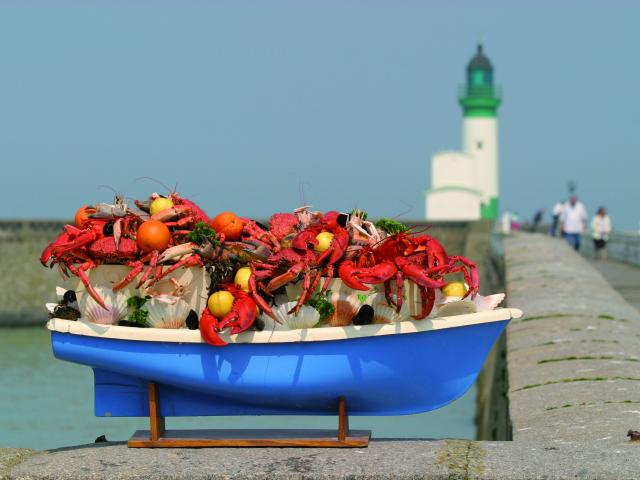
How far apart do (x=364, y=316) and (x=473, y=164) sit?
5721cm

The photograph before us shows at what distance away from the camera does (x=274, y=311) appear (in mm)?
5336

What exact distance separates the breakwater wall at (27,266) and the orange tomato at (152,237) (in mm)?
32725

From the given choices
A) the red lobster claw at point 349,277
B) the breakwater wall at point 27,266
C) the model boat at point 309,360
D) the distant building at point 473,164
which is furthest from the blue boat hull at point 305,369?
the distant building at point 473,164

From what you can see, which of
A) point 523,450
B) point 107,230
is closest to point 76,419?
point 107,230

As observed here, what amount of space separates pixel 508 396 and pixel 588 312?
9.59ft

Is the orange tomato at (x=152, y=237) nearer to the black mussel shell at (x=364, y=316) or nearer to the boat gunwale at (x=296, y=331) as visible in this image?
the boat gunwale at (x=296, y=331)

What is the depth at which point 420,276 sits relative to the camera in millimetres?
5207

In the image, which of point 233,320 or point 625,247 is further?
point 625,247

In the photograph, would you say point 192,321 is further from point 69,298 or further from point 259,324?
point 69,298

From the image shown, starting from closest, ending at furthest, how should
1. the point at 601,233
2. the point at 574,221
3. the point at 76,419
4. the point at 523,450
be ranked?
the point at 523,450, the point at 76,419, the point at 574,221, the point at 601,233

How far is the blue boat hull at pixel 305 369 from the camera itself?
5379 mm

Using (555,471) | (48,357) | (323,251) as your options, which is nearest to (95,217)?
(323,251)

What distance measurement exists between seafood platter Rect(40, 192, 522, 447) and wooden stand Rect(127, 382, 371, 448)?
0.02 meters

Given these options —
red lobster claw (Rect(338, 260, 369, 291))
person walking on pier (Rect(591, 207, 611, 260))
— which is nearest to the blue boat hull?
red lobster claw (Rect(338, 260, 369, 291))
